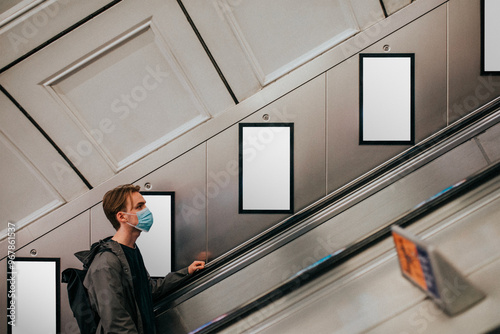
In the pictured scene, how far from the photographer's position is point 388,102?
2439 mm

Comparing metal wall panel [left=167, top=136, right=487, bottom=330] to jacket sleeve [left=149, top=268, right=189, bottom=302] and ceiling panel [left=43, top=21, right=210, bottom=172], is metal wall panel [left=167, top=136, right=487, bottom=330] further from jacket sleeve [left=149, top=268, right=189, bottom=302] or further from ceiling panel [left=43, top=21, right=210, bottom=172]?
ceiling panel [left=43, top=21, right=210, bottom=172]

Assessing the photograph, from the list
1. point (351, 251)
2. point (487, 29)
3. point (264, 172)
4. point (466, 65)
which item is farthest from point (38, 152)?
point (487, 29)

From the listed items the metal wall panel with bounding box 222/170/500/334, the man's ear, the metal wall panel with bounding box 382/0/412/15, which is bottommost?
the metal wall panel with bounding box 222/170/500/334

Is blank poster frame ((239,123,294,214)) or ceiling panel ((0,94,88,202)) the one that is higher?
ceiling panel ((0,94,88,202))

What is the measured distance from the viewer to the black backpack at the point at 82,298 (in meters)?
1.81

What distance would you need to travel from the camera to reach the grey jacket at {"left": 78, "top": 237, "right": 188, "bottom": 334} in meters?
1.77

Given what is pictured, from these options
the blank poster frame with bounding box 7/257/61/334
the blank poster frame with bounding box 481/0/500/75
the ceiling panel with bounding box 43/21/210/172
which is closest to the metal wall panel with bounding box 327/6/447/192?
the blank poster frame with bounding box 481/0/500/75

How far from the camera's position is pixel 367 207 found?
7.63 ft

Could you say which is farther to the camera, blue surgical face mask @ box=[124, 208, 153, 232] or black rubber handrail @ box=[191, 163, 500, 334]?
blue surgical face mask @ box=[124, 208, 153, 232]

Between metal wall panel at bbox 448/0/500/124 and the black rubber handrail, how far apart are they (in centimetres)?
78

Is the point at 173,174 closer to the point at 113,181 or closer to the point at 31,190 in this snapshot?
the point at 113,181

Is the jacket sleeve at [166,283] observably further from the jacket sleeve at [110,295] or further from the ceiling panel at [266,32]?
the ceiling panel at [266,32]

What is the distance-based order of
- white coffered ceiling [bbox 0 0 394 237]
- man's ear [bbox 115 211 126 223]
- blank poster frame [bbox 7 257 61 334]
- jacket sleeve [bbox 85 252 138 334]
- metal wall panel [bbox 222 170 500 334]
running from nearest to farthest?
1. metal wall panel [bbox 222 170 500 334]
2. jacket sleeve [bbox 85 252 138 334]
3. man's ear [bbox 115 211 126 223]
4. white coffered ceiling [bbox 0 0 394 237]
5. blank poster frame [bbox 7 257 61 334]

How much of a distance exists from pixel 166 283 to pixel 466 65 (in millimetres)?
2436
